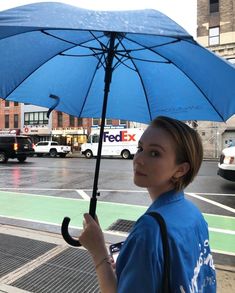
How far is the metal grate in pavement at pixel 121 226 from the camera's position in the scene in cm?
634

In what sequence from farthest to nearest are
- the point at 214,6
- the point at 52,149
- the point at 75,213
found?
1. the point at 214,6
2. the point at 52,149
3. the point at 75,213

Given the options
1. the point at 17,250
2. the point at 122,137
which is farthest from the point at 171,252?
the point at 122,137

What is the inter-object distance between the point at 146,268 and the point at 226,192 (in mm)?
9852

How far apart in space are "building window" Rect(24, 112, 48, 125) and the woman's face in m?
46.9

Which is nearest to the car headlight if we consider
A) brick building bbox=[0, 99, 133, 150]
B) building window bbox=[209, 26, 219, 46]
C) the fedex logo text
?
the fedex logo text

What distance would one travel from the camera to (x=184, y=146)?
4.88ft

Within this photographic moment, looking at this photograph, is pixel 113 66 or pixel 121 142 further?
pixel 121 142

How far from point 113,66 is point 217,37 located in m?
35.3

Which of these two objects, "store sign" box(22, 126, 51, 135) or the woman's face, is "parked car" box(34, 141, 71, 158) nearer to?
"store sign" box(22, 126, 51, 135)

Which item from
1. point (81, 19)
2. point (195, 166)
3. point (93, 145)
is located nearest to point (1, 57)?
point (81, 19)

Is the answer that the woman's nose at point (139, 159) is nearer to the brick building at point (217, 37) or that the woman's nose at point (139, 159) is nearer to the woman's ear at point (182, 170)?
the woman's ear at point (182, 170)

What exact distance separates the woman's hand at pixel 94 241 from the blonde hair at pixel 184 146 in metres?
0.46

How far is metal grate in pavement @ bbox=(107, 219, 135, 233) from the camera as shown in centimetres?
634

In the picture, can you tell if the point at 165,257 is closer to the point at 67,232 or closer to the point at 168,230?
the point at 168,230
